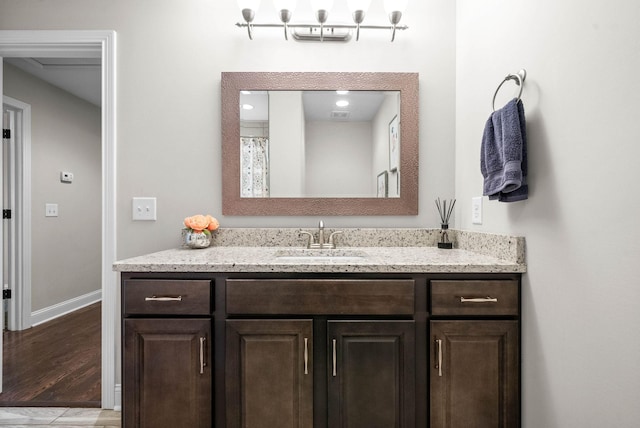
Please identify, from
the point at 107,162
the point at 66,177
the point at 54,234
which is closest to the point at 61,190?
A: the point at 66,177

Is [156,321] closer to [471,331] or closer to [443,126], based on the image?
[471,331]

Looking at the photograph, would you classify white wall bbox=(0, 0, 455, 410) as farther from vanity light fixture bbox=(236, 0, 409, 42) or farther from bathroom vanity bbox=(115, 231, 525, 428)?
bathroom vanity bbox=(115, 231, 525, 428)

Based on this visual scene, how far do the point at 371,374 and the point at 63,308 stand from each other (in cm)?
353

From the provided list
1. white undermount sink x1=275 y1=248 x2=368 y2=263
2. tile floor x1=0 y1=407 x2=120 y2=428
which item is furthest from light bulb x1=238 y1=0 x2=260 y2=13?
tile floor x1=0 y1=407 x2=120 y2=428

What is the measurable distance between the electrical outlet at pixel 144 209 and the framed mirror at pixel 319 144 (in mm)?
379

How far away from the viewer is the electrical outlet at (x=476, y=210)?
1.54 meters

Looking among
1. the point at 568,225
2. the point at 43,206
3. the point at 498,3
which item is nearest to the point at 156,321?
the point at 568,225

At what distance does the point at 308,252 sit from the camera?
1654 millimetres

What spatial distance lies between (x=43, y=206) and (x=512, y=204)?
3.84 meters

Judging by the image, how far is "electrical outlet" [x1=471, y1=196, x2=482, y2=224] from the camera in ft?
5.04

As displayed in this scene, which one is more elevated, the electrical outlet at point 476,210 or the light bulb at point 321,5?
the light bulb at point 321,5

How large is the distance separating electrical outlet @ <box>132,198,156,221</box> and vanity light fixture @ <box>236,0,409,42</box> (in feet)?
3.36

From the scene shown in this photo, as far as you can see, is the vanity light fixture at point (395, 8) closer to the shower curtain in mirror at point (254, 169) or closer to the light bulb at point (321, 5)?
the light bulb at point (321, 5)

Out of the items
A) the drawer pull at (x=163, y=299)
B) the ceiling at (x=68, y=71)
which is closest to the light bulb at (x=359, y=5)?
the drawer pull at (x=163, y=299)
